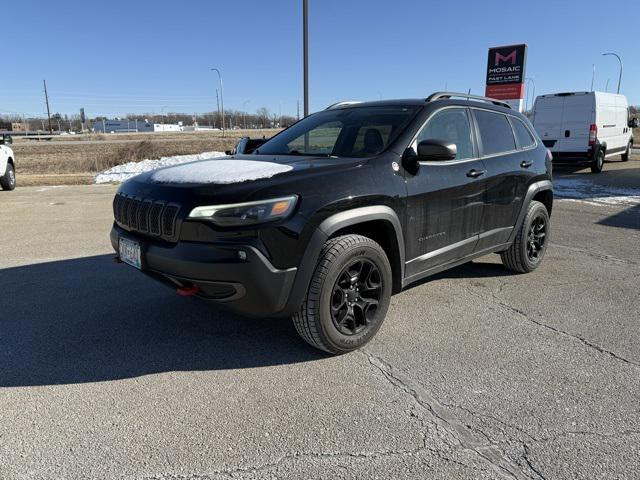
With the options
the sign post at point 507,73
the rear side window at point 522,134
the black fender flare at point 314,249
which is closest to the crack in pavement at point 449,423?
the black fender flare at point 314,249

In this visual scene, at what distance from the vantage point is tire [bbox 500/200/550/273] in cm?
520

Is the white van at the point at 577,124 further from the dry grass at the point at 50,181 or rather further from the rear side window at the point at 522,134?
the dry grass at the point at 50,181

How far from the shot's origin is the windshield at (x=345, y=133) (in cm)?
396

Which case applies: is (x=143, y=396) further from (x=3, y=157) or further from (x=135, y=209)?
(x=3, y=157)

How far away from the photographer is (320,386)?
10.1 feet

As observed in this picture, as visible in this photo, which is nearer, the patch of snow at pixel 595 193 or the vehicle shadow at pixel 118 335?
the vehicle shadow at pixel 118 335

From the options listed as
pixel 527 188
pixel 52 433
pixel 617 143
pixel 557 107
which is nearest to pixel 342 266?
pixel 52 433

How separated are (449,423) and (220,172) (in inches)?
83.4

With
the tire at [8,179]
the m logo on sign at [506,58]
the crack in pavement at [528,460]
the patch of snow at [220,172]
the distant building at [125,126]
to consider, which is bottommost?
the crack in pavement at [528,460]

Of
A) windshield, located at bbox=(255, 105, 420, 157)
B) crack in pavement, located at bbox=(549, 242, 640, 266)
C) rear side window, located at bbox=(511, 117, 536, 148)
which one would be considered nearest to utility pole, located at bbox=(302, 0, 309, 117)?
crack in pavement, located at bbox=(549, 242, 640, 266)

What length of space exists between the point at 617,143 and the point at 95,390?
19913mm

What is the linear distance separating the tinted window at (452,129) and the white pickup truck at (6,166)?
1160cm

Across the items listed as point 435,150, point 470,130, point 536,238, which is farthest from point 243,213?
point 536,238

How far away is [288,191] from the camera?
10.1 ft
